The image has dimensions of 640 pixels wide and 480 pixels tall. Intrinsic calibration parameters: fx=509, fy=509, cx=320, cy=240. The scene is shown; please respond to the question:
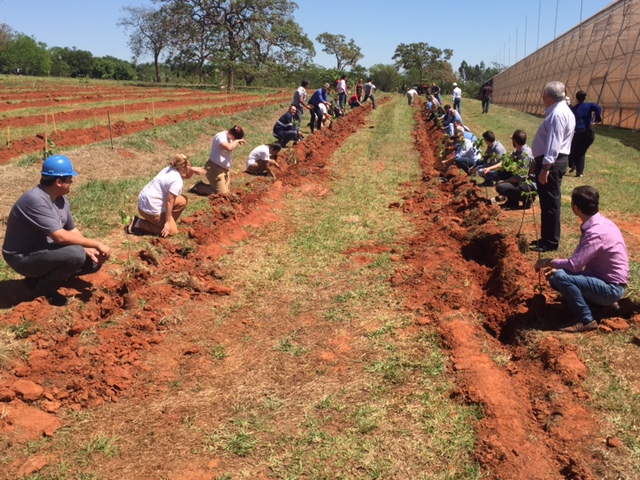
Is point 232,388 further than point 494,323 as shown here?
No

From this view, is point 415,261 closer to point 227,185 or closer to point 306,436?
point 306,436

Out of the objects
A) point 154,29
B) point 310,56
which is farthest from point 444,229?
point 154,29

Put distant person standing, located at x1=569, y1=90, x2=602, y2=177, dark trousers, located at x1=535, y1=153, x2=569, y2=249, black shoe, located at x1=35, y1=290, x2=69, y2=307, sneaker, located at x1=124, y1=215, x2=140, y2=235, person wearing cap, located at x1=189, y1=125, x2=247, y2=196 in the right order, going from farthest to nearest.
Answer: distant person standing, located at x1=569, y1=90, x2=602, y2=177, person wearing cap, located at x1=189, y1=125, x2=247, y2=196, sneaker, located at x1=124, y1=215, x2=140, y2=235, dark trousers, located at x1=535, y1=153, x2=569, y2=249, black shoe, located at x1=35, y1=290, x2=69, y2=307

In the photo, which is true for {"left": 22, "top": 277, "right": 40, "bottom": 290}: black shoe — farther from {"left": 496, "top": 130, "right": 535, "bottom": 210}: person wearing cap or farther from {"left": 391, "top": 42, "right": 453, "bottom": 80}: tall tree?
{"left": 391, "top": 42, "right": 453, "bottom": 80}: tall tree

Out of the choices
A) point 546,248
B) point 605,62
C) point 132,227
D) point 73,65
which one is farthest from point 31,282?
point 73,65

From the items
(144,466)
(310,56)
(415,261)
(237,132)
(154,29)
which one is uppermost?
(154,29)

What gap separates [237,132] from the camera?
8977mm

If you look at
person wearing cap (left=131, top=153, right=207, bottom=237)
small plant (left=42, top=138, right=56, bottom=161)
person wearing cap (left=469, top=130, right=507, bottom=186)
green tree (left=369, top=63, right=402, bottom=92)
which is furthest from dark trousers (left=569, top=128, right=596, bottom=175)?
green tree (left=369, top=63, right=402, bottom=92)

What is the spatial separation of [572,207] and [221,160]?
6.15 m

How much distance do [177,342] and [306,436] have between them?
177cm

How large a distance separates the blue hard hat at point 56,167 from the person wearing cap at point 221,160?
440cm

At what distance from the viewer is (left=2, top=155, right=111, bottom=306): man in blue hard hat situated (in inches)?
181

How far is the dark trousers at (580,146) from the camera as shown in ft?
32.4

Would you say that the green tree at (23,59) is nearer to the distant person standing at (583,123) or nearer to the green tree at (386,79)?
the green tree at (386,79)
